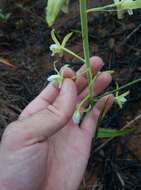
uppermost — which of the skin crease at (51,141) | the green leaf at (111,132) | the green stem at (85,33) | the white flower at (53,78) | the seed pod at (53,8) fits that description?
the seed pod at (53,8)

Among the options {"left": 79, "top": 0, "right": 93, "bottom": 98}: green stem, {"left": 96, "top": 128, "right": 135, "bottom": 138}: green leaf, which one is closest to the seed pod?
{"left": 79, "top": 0, "right": 93, "bottom": 98}: green stem

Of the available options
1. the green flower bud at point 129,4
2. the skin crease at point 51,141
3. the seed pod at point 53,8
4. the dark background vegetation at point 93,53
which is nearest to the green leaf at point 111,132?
the skin crease at point 51,141

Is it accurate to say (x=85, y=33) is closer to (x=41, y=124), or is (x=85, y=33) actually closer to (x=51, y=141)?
(x=41, y=124)

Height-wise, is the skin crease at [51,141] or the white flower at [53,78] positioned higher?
the white flower at [53,78]

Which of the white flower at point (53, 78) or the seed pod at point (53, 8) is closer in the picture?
the seed pod at point (53, 8)

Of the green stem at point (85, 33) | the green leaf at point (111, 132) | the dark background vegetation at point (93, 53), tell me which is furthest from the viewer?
the dark background vegetation at point (93, 53)

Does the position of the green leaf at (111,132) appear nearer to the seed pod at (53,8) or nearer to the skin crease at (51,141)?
the skin crease at (51,141)

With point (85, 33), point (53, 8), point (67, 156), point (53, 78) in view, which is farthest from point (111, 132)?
point (53, 8)

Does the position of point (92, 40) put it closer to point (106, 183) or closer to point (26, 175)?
point (106, 183)
